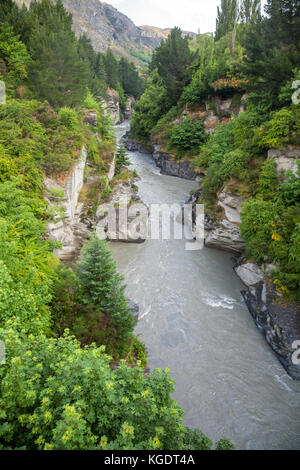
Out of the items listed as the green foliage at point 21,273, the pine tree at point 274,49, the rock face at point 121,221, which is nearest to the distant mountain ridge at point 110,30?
the pine tree at point 274,49

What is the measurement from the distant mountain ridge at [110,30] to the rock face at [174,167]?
116662 millimetres

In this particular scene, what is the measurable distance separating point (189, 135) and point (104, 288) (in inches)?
1116

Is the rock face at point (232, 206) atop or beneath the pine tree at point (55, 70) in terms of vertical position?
beneath

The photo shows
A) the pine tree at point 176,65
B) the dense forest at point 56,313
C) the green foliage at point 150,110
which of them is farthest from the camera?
the green foliage at point 150,110

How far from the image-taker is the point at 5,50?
66.3 ft

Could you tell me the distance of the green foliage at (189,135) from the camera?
32.6m

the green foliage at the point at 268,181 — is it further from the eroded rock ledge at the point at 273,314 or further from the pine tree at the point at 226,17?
the pine tree at the point at 226,17

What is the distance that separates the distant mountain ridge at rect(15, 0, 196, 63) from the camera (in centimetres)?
12731

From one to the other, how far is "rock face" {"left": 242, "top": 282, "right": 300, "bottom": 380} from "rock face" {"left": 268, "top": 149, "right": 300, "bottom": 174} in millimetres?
7004

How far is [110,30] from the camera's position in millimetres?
147750

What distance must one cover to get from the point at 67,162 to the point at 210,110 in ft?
80.5

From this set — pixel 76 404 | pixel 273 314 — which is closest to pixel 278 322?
pixel 273 314
